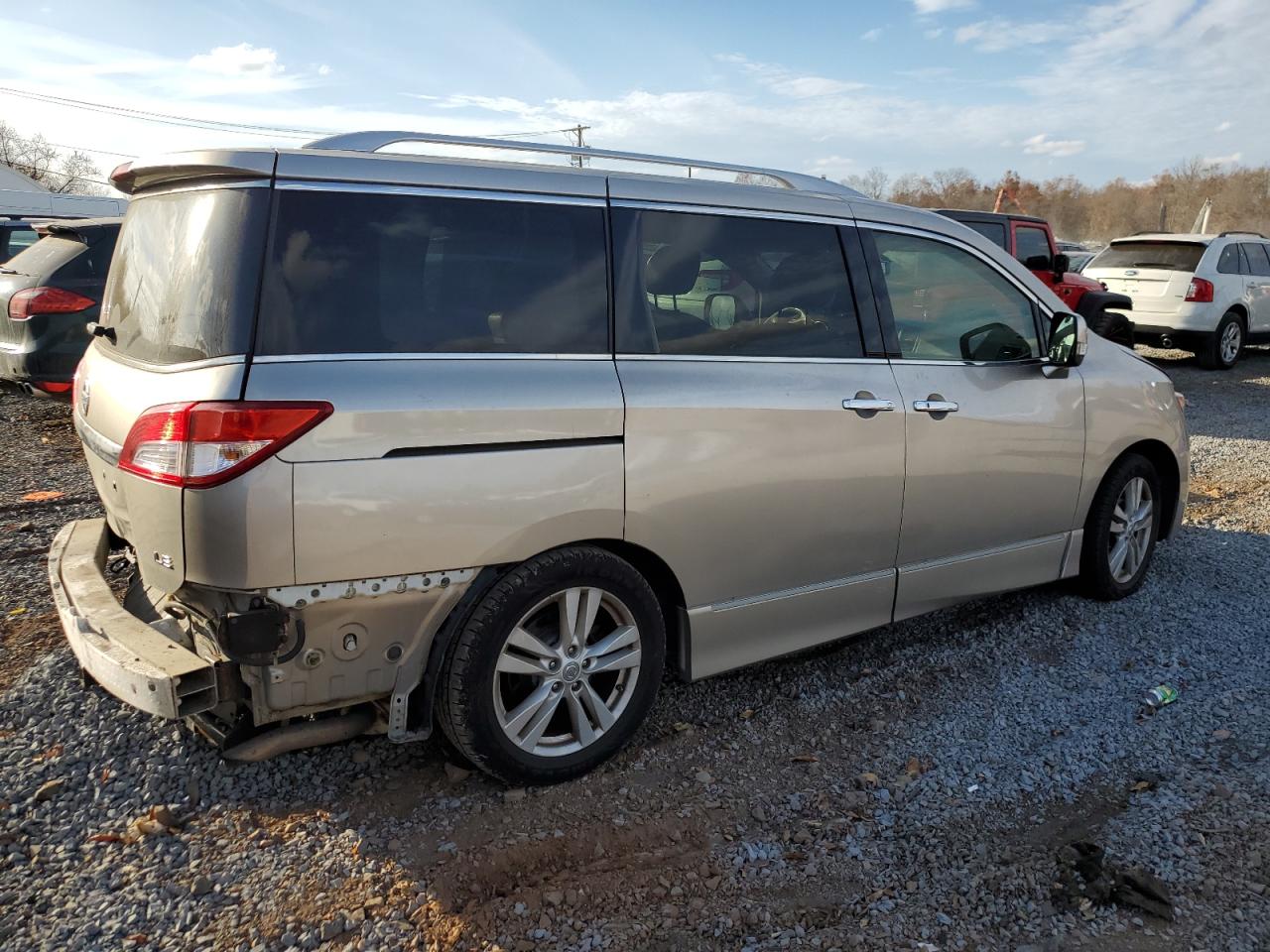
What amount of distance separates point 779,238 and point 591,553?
1503mm

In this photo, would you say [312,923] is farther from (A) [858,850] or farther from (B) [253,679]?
(A) [858,850]

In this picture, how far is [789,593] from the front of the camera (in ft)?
12.2

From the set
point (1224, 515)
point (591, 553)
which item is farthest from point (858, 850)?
point (1224, 515)

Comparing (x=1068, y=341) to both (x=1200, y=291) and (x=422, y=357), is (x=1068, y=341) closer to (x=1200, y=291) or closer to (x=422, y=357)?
(x=422, y=357)

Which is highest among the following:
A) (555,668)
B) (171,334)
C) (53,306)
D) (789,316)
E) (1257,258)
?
(1257,258)

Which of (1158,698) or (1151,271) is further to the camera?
(1151,271)

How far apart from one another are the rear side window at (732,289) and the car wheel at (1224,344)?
511 inches

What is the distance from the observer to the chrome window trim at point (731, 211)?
11.0ft

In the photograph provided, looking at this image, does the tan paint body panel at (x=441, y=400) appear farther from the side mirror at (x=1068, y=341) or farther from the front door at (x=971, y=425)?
the side mirror at (x=1068, y=341)

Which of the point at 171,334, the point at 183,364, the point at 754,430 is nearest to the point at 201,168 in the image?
the point at 171,334

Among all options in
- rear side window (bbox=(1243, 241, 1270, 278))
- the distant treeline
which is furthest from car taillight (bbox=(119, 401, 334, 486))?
the distant treeline

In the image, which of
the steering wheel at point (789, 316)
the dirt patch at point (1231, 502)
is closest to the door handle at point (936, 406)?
the steering wheel at point (789, 316)

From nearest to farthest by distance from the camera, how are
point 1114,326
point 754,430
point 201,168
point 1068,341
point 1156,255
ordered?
1. point 201,168
2. point 754,430
3. point 1068,341
4. point 1114,326
5. point 1156,255

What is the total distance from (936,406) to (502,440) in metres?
1.98
